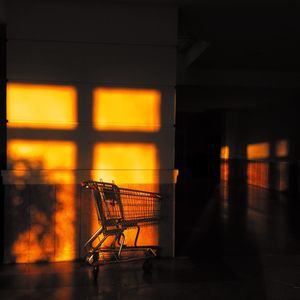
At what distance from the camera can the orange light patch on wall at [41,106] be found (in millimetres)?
4645

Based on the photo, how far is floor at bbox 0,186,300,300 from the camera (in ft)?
12.7

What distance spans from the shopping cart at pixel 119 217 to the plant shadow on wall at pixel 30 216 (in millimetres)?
544

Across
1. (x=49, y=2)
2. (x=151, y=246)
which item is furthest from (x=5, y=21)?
(x=151, y=246)

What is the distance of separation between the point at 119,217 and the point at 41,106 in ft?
5.47

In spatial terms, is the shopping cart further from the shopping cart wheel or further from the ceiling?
the ceiling

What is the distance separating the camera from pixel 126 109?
4875mm

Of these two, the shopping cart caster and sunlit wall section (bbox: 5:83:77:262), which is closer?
the shopping cart caster

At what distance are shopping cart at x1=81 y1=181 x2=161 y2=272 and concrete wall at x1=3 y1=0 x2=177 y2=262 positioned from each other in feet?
1.00

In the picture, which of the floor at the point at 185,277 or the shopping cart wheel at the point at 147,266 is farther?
the shopping cart wheel at the point at 147,266

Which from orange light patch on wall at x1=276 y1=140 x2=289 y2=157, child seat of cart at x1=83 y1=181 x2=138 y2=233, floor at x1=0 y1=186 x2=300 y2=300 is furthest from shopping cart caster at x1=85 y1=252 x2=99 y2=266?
orange light patch on wall at x1=276 y1=140 x2=289 y2=157

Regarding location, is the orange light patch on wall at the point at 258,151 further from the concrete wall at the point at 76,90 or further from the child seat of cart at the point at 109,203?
the child seat of cart at the point at 109,203

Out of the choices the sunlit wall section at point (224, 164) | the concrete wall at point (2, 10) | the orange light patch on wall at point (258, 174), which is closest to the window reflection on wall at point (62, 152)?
the concrete wall at point (2, 10)

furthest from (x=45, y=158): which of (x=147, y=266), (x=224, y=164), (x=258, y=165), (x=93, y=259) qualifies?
(x=224, y=164)

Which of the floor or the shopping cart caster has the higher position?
the shopping cart caster
